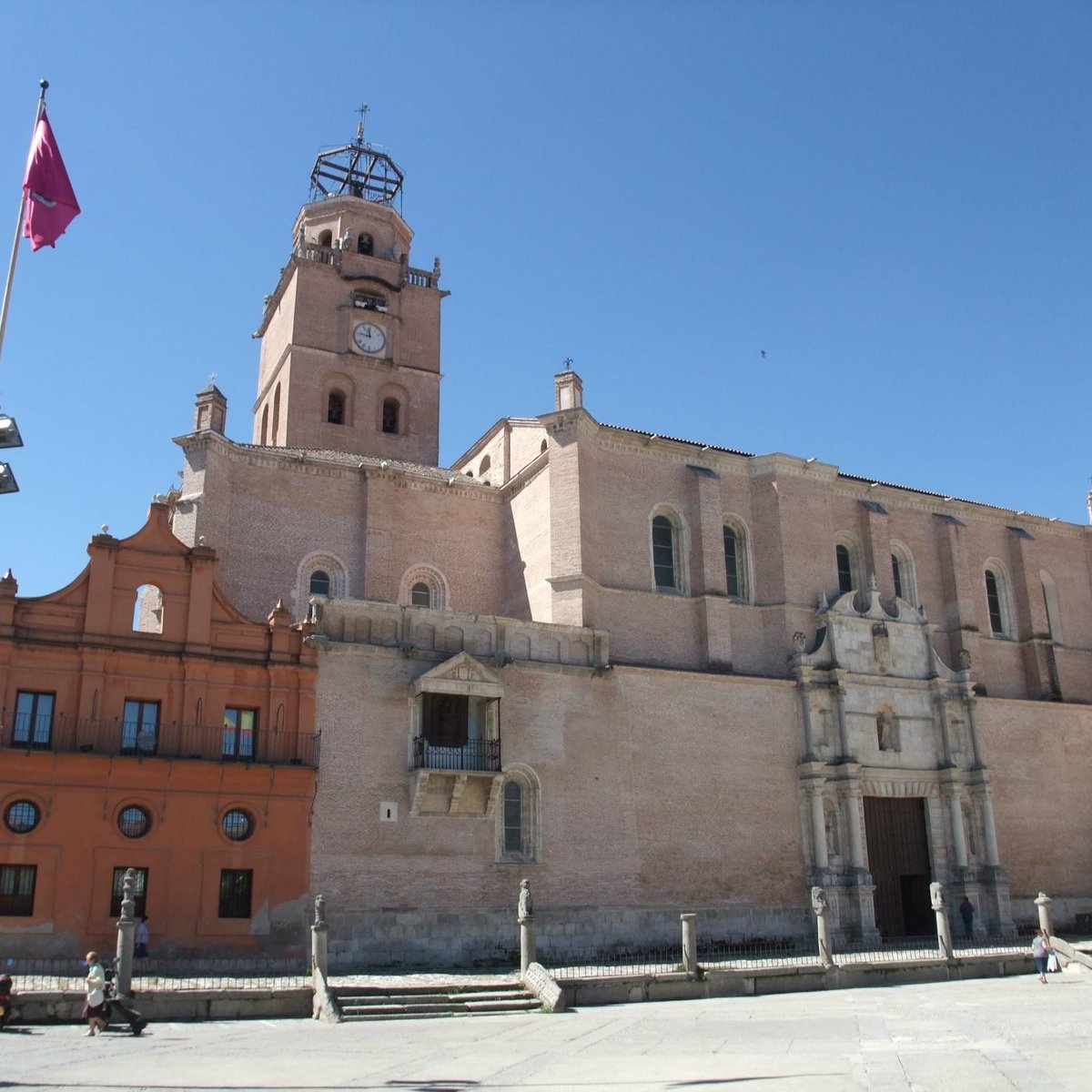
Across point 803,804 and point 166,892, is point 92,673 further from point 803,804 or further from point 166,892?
point 803,804

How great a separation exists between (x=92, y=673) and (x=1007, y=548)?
3197cm

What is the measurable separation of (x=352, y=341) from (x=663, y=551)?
1575 centimetres

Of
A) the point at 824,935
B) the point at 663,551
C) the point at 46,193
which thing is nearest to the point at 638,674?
the point at 663,551

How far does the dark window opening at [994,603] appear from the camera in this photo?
42.1 m

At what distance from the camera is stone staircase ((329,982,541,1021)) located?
2206 centimetres

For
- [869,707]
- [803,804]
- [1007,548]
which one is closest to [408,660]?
[803,804]

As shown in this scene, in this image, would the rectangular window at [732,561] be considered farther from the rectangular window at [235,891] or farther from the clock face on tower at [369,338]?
the rectangular window at [235,891]

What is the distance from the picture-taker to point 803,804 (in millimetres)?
34250

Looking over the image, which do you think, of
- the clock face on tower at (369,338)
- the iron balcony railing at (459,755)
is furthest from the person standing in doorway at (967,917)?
the clock face on tower at (369,338)

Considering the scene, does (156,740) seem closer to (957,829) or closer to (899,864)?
(899,864)

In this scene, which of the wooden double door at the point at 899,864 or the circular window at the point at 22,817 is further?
the wooden double door at the point at 899,864

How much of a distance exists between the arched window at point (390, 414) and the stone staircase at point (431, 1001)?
25.1 meters

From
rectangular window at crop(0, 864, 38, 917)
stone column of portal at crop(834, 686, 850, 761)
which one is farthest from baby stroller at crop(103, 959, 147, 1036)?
stone column of portal at crop(834, 686, 850, 761)

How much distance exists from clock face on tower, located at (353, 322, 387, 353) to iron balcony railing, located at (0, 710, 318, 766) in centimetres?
2102
